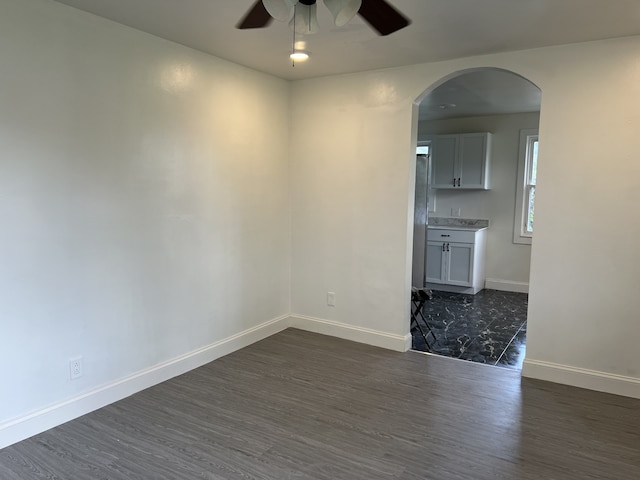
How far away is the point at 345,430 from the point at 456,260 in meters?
4.08

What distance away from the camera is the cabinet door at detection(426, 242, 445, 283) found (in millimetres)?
6441

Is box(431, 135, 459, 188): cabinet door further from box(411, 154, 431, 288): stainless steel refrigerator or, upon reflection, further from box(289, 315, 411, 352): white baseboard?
box(289, 315, 411, 352): white baseboard

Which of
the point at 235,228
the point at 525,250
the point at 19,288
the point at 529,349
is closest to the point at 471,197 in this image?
the point at 525,250

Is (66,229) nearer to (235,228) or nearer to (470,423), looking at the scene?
(235,228)

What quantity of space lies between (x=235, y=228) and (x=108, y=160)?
1.28 meters

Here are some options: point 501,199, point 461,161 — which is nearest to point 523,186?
point 501,199

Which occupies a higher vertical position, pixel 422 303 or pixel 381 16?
pixel 381 16

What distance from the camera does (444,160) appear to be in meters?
6.62

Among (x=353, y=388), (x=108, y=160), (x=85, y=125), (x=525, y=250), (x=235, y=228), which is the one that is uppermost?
(x=85, y=125)

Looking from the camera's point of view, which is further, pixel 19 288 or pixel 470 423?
pixel 470 423

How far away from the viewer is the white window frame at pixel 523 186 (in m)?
6.17

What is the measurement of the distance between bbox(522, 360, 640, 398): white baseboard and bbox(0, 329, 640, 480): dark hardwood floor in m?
0.07

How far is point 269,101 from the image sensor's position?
4.21 meters

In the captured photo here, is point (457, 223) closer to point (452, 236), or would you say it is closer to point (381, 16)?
point (452, 236)
